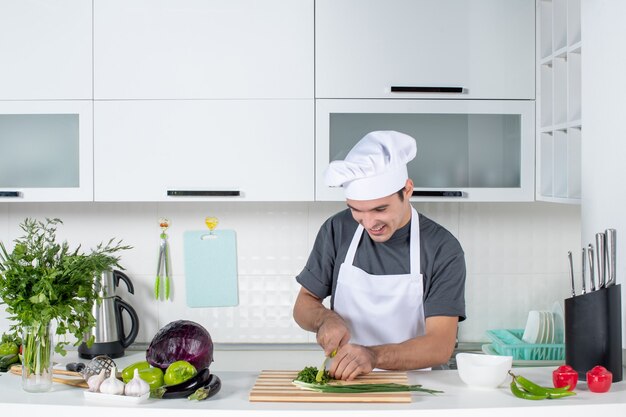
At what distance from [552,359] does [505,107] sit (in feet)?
3.24

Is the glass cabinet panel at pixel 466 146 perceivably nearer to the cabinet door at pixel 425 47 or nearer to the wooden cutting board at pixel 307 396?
→ the cabinet door at pixel 425 47

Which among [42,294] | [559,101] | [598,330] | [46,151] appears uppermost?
[559,101]

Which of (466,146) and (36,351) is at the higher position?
(466,146)

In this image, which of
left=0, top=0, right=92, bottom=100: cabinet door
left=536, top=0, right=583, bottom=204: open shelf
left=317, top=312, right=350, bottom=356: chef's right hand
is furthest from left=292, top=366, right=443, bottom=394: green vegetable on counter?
left=0, top=0, right=92, bottom=100: cabinet door

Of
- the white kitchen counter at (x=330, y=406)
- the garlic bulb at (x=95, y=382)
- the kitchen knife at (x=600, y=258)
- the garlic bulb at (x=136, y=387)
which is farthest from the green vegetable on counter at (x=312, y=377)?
the kitchen knife at (x=600, y=258)

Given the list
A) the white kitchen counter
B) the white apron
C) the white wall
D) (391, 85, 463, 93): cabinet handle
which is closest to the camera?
the white kitchen counter

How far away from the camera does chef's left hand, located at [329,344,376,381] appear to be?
2086 millimetres

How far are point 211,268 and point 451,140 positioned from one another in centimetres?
Result: 115

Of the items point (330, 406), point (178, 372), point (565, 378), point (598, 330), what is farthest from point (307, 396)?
point (598, 330)

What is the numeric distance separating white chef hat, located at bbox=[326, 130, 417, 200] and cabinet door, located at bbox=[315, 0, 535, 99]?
2.24ft

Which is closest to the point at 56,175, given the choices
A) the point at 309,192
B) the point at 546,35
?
the point at 309,192

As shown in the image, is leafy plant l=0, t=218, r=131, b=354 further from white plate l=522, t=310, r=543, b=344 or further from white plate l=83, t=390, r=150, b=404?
white plate l=522, t=310, r=543, b=344

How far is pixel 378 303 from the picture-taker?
8.67 feet

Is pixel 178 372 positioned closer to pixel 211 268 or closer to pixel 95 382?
pixel 95 382
